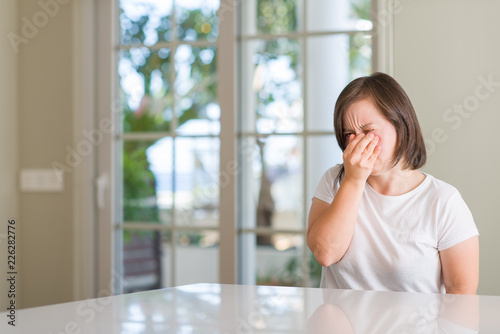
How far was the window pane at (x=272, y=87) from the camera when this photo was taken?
278 centimetres

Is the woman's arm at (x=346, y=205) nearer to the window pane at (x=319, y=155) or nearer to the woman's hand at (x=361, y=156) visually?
the woman's hand at (x=361, y=156)

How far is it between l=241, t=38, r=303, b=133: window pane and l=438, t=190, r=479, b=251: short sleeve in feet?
4.29

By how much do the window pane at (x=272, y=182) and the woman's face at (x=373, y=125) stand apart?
1.18 m

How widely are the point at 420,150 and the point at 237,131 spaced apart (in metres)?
1.29

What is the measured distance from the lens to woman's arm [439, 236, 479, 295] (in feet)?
4.53

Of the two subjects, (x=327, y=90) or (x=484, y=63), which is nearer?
(x=484, y=63)

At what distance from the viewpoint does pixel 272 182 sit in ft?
10.5

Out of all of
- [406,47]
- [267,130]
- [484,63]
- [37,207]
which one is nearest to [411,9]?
[406,47]

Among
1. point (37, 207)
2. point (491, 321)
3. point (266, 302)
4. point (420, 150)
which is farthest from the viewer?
point (37, 207)

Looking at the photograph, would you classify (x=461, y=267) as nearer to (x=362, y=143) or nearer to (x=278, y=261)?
(x=362, y=143)

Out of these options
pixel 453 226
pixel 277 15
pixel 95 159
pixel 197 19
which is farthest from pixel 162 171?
pixel 453 226

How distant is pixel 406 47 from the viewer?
2.31m

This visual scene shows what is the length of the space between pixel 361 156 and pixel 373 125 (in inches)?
3.8

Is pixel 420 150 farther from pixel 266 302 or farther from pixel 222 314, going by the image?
pixel 222 314
